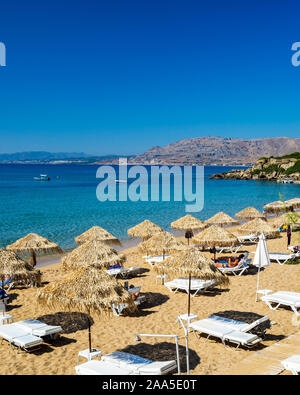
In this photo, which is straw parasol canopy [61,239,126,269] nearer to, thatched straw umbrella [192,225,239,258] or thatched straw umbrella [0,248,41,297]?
thatched straw umbrella [0,248,41,297]

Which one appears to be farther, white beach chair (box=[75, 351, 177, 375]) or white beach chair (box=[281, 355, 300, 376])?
white beach chair (box=[75, 351, 177, 375])

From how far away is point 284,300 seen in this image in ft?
32.9

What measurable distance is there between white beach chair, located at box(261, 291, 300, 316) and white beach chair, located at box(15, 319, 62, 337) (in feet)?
19.4

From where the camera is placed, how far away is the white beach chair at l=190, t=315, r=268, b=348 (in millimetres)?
7621

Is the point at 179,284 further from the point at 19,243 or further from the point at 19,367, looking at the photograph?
the point at 19,243

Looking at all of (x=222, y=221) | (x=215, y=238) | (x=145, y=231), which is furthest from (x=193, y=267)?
(x=222, y=221)

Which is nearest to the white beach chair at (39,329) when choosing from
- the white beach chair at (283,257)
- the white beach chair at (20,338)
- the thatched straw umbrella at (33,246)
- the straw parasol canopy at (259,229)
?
the white beach chair at (20,338)

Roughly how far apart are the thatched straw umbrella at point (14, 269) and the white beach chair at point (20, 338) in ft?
6.99

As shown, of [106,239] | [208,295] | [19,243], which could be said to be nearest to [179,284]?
[208,295]

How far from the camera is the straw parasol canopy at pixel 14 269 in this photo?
10281 millimetres

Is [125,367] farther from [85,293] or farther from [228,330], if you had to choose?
[228,330]

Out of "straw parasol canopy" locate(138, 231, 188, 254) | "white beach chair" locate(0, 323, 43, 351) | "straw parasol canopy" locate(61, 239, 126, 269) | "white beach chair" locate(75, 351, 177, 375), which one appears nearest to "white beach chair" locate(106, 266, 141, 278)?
"straw parasol canopy" locate(138, 231, 188, 254)

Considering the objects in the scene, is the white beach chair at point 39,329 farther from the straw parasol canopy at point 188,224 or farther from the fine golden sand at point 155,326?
the straw parasol canopy at point 188,224

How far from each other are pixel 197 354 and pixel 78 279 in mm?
3038
